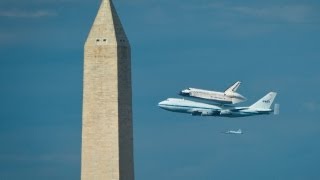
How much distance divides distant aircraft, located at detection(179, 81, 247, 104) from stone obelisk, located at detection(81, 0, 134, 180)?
20150 millimetres

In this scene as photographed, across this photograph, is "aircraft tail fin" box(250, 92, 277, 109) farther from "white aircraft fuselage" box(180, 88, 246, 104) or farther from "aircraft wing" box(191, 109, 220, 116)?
"aircraft wing" box(191, 109, 220, 116)

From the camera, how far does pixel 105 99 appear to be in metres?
90.2

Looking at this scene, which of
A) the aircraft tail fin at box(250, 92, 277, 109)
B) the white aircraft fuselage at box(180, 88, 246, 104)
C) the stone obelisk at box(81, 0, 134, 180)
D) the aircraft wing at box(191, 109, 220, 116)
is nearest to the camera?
the stone obelisk at box(81, 0, 134, 180)

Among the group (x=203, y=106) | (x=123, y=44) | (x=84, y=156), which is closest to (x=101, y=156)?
(x=84, y=156)

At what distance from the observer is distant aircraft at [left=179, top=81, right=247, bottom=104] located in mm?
109875

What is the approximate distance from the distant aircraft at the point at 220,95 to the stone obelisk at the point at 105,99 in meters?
20.1

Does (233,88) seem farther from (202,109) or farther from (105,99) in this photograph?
(105,99)

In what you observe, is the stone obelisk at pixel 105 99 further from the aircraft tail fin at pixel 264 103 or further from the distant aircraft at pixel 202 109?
the aircraft tail fin at pixel 264 103

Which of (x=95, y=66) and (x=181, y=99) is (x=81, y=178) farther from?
(x=181, y=99)

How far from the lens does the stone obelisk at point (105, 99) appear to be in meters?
90.1

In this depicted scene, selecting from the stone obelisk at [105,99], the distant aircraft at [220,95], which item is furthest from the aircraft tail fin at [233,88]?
the stone obelisk at [105,99]

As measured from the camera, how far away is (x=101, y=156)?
90750mm

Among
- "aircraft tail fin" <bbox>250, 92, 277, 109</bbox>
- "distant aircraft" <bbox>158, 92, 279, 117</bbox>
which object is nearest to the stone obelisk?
"distant aircraft" <bbox>158, 92, 279, 117</bbox>

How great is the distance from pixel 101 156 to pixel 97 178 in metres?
1.38
